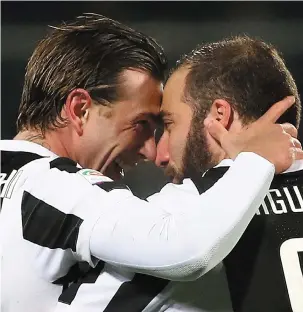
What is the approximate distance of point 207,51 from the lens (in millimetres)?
1082

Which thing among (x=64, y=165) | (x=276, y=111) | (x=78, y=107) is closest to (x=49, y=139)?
(x=78, y=107)

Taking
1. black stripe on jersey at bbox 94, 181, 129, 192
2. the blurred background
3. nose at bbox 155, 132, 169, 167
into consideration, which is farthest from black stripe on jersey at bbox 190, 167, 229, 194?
the blurred background

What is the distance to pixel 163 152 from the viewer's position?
112cm

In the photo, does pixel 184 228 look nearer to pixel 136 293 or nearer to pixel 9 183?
pixel 136 293

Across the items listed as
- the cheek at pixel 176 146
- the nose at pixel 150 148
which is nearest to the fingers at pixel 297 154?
the cheek at pixel 176 146

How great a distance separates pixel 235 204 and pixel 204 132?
0.85ft

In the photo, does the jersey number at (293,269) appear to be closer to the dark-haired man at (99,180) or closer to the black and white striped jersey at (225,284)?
the black and white striped jersey at (225,284)

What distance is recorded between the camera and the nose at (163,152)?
3.64 feet

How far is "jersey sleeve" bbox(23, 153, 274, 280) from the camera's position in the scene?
77 centimetres

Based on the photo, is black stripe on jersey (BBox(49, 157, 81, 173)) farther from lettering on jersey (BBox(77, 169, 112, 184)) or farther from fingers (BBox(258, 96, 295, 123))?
fingers (BBox(258, 96, 295, 123))

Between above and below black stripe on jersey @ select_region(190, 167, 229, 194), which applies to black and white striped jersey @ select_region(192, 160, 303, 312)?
below

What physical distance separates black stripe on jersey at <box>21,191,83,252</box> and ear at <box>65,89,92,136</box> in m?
0.23

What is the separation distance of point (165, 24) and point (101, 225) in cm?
114

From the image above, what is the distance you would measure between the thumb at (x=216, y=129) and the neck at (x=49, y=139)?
10.0 inches
